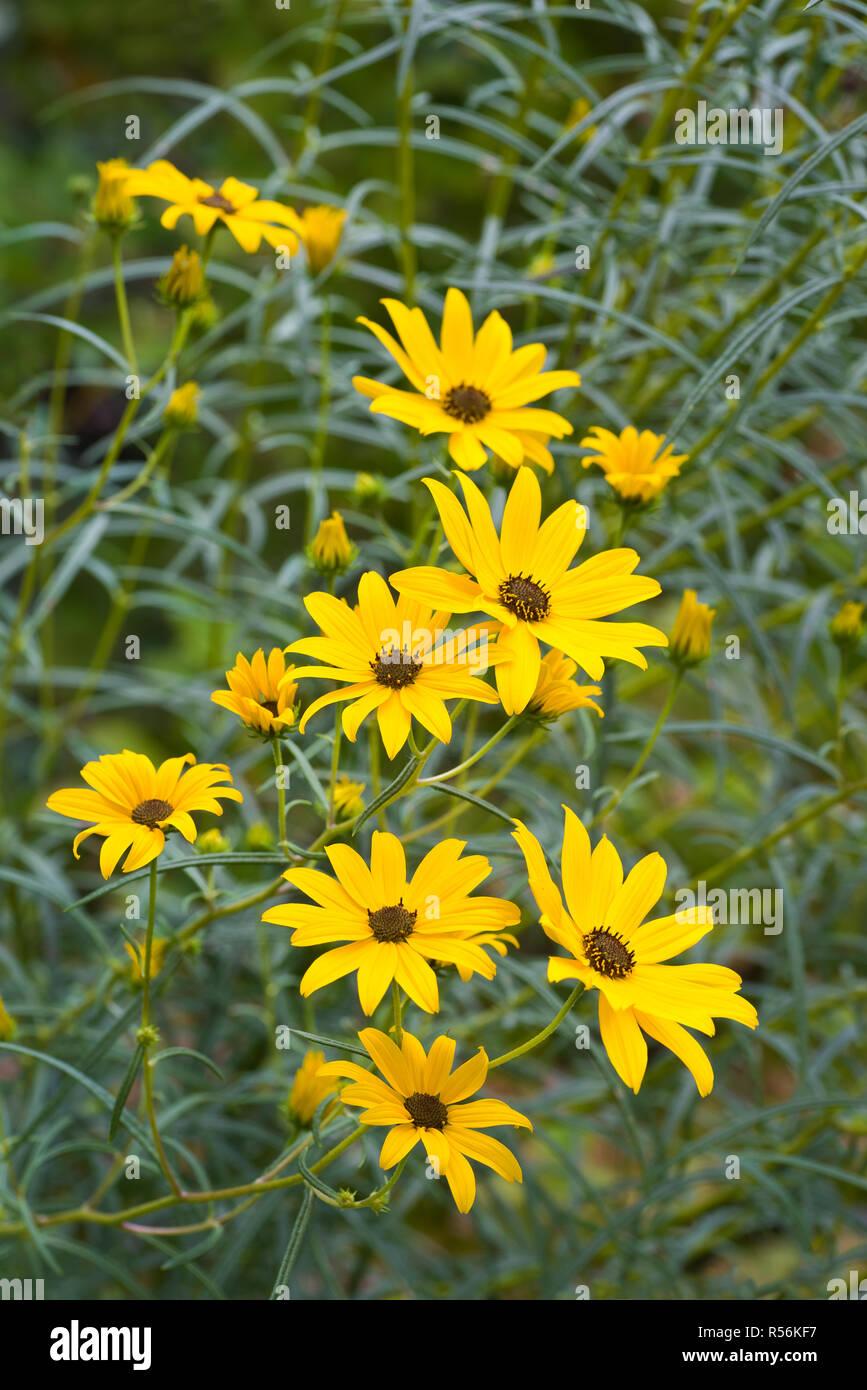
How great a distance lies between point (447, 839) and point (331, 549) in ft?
0.49

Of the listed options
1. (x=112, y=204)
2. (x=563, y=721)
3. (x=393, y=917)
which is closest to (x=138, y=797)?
(x=393, y=917)

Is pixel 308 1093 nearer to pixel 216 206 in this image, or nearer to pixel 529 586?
pixel 529 586

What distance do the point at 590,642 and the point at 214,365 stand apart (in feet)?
2.03

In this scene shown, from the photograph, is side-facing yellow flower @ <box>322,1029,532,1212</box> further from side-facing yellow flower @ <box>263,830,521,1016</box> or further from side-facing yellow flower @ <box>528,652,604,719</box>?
side-facing yellow flower @ <box>528,652,604,719</box>

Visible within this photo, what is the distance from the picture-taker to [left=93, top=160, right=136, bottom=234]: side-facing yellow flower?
725mm

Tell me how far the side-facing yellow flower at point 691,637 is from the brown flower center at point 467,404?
0.44 ft

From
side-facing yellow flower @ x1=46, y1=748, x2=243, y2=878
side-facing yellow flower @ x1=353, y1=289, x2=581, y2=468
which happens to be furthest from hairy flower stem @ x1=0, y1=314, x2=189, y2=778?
side-facing yellow flower @ x1=46, y1=748, x2=243, y2=878

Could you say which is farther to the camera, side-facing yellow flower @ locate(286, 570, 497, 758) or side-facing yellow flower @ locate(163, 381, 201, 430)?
side-facing yellow flower @ locate(163, 381, 201, 430)

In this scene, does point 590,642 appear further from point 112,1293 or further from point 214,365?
point 112,1293

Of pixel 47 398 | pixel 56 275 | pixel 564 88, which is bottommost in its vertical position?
pixel 564 88

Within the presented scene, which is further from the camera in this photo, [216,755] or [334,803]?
[216,755]

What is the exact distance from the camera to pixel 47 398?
80.5 inches

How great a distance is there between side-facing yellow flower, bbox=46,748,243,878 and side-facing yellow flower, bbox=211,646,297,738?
1.1 inches
